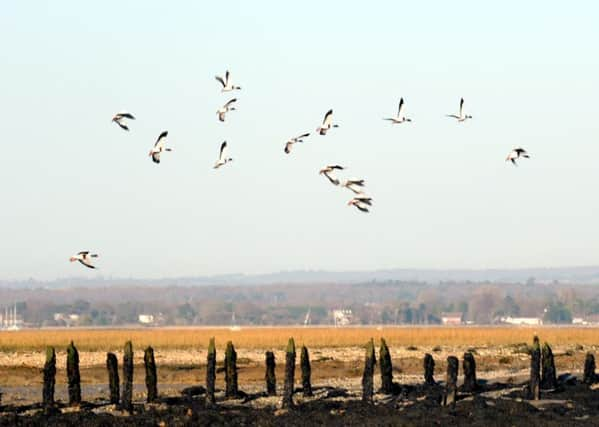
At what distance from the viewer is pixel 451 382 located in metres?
49.8

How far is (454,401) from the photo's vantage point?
49406 millimetres

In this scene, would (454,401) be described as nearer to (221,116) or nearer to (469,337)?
(221,116)

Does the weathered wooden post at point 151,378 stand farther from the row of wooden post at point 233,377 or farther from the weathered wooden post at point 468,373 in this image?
the weathered wooden post at point 468,373

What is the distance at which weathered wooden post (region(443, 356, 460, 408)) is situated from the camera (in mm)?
49062

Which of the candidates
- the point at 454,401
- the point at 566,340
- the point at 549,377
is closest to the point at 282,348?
the point at 566,340

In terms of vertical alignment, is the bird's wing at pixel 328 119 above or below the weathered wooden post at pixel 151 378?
above

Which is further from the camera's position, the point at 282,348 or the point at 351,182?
the point at 282,348

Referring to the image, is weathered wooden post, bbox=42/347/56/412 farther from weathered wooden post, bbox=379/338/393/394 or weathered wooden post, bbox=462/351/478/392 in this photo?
weathered wooden post, bbox=462/351/478/392

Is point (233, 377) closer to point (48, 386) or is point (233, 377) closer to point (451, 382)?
point (48, 386)

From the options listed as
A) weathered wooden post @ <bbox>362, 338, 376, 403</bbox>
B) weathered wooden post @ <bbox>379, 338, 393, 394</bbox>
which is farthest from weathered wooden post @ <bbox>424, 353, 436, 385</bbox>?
weathered wooden post @ <bbox>362, 338, 376, 403</bbox>

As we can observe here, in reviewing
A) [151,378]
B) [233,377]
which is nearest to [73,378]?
[151,378]

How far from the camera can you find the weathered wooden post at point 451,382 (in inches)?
1932

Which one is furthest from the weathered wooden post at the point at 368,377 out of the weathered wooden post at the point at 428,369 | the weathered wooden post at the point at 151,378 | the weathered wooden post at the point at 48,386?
the weathered wooden post at the point at 48,386

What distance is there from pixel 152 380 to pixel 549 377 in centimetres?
1556
